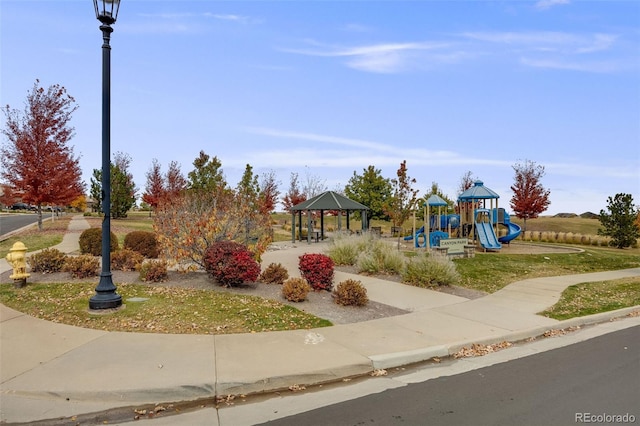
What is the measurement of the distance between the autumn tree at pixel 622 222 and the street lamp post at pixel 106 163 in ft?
99.3

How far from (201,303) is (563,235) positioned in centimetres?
3101

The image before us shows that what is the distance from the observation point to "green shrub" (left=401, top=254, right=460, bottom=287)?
10.7 meters

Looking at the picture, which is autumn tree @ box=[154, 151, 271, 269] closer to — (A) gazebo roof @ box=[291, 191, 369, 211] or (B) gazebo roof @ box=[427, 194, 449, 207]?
(A) gazebo roof @ box=[291, 191, 369, 211]

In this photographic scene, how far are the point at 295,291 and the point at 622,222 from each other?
2748cm

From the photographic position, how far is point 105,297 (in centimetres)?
731

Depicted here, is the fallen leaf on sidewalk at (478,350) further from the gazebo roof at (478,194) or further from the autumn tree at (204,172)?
the autumn tree at (204,172)

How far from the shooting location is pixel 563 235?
103 feet

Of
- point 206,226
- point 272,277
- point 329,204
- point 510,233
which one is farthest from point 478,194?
point 206,226

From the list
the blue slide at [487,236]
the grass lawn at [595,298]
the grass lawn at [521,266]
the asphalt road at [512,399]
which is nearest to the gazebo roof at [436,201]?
the blue slide at [487,236]

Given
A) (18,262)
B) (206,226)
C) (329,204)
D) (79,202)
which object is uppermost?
(79,202)

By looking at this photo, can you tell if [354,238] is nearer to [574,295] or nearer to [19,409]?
[574,295]

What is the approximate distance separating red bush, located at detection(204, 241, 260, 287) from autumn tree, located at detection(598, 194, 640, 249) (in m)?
27.4

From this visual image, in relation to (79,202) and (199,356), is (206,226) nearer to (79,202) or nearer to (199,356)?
(199,356)

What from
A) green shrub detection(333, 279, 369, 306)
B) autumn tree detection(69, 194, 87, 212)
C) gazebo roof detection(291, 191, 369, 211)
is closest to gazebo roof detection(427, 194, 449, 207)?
gazebo roof detection(291, 191, 369, 211)
